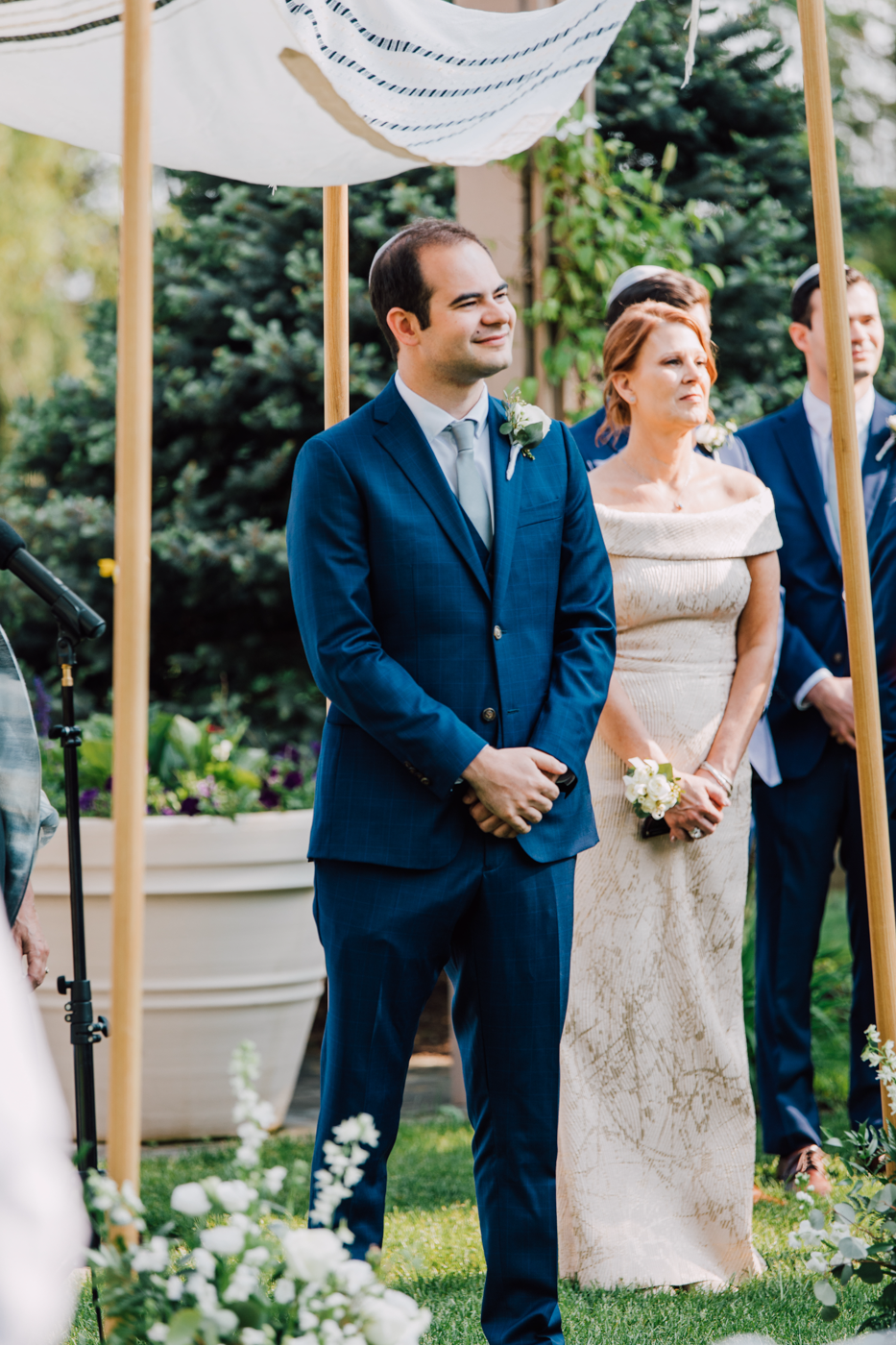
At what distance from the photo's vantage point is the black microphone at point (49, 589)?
2.72 m

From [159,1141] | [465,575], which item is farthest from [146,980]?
[465,575]

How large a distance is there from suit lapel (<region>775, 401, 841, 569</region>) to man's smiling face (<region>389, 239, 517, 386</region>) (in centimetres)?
162

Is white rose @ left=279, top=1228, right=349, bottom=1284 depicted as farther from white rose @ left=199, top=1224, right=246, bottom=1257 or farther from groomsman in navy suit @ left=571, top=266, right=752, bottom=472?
groomsman in navy suit @ left=571, top=266, right=752, bottom=472

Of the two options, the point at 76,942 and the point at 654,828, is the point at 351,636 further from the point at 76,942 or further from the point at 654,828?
the point at 654,828

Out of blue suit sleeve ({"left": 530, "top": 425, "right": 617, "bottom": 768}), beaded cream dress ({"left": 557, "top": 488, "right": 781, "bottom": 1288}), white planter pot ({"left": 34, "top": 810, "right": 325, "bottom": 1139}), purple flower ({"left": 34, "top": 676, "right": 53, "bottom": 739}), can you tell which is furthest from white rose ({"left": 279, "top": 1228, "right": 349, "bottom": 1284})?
purple flower ({"left": 34, "top": 676, "right": 53, "bottom": 739})

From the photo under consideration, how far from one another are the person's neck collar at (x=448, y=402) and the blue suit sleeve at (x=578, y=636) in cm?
23

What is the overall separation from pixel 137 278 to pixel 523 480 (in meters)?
1.08

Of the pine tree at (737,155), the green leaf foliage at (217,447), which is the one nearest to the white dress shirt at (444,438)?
the green leaf foliage at (217,447)

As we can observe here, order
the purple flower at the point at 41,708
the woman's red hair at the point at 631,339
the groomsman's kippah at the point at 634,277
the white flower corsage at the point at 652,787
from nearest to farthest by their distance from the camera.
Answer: the white flower corsage at the point at 652,787
the woman's red hair at the point at 631,339
the groomsman's kippah at the point at 634,277
the purple flower at the point at 41,708

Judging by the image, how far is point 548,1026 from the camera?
8.99ft

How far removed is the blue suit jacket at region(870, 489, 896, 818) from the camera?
3963 mm

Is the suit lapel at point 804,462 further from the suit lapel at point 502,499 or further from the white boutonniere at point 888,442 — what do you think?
the suit lapel at point 502,499

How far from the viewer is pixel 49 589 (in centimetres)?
274

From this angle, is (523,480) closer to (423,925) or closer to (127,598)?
(423,925)
